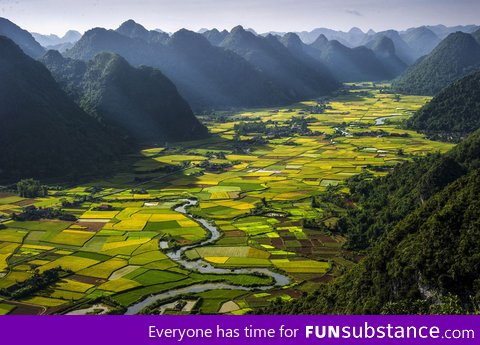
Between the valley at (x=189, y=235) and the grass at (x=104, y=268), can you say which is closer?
the valley at (x=189, y=235)

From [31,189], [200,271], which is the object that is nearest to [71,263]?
[200,271]

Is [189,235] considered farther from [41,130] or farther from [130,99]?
[130,99]

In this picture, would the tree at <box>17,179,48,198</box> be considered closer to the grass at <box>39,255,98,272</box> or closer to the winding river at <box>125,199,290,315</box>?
the grass at <box>39,255,98,272</box>

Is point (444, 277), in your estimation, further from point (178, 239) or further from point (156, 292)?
point (178, 239)

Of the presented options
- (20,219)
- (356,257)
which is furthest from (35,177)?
(356,257)

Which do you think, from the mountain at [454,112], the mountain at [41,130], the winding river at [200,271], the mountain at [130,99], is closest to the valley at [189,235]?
the winding river at [200,271]

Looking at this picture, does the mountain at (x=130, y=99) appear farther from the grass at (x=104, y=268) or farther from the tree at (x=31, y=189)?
the grass at (x=104, y=268)
